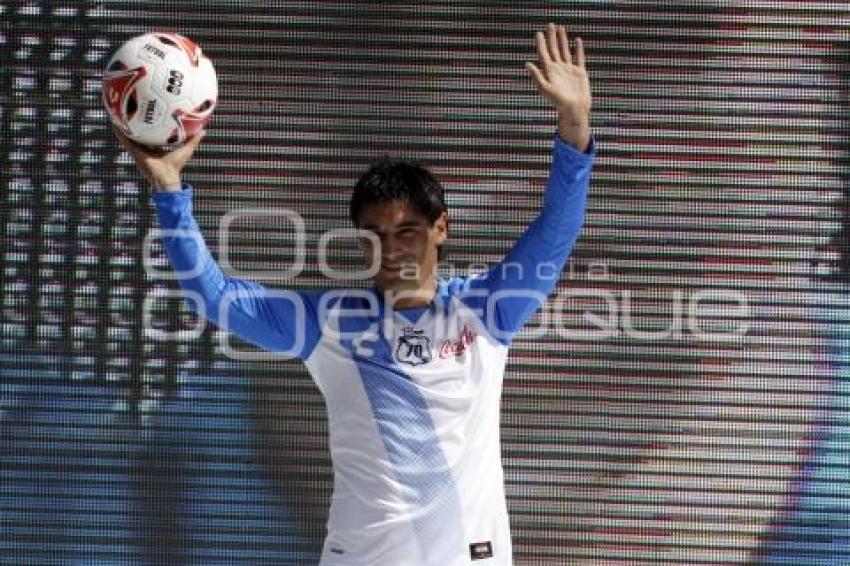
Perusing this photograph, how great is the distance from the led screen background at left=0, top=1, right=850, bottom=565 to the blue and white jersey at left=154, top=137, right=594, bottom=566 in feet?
5.66

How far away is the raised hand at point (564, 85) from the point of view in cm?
254

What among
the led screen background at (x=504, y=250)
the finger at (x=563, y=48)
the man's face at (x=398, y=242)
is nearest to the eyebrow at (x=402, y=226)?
the man's face at (x=398, y=242)

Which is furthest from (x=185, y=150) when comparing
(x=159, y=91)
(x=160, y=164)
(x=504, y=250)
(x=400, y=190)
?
(x=504, y=250)

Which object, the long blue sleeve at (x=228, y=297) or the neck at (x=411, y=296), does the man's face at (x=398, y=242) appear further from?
the long blue sleeve at (x=228, y=297)

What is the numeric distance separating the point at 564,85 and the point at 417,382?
0.75 m

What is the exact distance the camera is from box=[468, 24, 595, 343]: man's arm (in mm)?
2543

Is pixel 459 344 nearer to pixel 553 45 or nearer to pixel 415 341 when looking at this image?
pixel 415 341

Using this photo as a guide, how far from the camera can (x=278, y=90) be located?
14.7 feet

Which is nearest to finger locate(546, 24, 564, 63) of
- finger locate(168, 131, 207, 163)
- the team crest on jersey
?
the team crest on jersey

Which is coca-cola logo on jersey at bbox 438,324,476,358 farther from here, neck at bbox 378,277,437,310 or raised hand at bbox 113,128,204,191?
raised hand at bbox 113,128,204,191

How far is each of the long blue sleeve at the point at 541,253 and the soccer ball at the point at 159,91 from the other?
79cm

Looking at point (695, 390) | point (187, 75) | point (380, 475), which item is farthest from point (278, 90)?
point (380, 475)

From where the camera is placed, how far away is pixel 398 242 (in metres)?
2.63

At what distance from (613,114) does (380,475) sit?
7.53 ft
